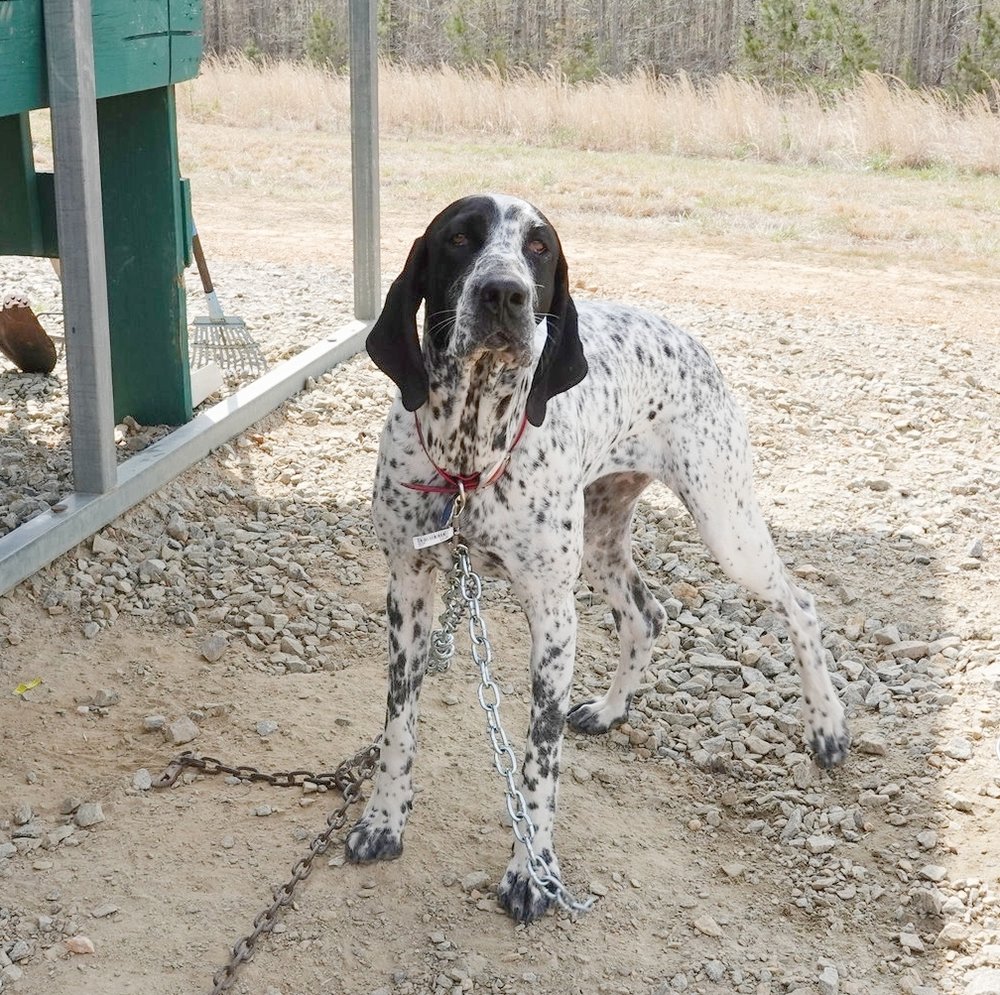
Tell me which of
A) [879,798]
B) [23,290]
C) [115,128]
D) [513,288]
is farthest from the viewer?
[23,290]

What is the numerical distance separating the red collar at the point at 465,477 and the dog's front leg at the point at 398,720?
0.24m

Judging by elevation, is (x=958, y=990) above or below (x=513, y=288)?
below

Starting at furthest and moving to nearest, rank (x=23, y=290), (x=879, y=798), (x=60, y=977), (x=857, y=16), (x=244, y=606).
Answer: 1. (x=857, y=16)
2. (x=23, y=290)
3. (x=244, y=606)
4. (x=879, y=798)
5. (x=60, y=977)

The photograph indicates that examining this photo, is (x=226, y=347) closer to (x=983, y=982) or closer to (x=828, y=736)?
(x=828, y=736)

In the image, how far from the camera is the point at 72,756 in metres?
3.77

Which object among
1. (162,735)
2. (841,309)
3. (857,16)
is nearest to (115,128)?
(162,735)

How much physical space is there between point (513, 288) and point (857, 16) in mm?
18446

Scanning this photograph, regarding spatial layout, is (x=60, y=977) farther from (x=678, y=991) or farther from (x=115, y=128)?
(x=115, y=128)

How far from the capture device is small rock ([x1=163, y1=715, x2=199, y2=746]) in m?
3.87

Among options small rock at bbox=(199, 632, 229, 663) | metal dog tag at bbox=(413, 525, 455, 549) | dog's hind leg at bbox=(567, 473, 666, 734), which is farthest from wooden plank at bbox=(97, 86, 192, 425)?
metal dog tag at bbox=(413, 525, 455, 549)

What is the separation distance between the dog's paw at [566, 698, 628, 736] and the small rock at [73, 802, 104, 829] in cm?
137

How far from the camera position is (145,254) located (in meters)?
5.61

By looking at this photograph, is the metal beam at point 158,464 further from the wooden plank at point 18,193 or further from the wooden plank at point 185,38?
the wooden plank at point 185,38

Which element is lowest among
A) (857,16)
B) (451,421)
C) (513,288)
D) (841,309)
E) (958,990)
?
(958,990)
